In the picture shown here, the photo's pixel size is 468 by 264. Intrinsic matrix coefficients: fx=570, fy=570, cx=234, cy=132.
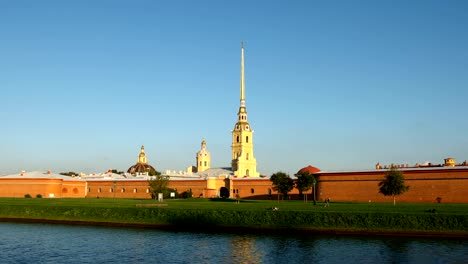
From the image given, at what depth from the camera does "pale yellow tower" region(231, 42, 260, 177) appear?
117000 millimetres

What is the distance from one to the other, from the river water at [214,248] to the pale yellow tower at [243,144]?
74.6m

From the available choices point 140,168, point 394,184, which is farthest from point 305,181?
point 140,168

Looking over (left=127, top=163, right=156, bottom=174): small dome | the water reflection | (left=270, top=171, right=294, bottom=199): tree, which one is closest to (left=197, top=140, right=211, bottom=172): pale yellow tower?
(left=127, top=163, right=156, bottom=174): small dome

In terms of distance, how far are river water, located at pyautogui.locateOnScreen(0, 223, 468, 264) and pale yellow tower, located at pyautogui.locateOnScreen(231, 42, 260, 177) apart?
245ft

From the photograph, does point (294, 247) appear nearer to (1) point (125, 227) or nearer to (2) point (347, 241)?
(2) point (347, 241)

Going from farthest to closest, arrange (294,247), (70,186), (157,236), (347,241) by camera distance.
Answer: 1. (70,186)
2. (157,236)
3. (347,241)
4. (294,247)

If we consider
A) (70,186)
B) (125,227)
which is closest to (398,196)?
(125,227)

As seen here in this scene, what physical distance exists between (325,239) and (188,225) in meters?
12.5

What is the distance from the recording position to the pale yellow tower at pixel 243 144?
384 ft

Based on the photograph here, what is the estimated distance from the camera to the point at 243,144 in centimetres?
11750

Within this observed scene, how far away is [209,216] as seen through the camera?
45.8 m

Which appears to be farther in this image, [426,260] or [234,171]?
[234,171]

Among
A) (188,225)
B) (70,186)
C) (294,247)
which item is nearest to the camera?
(294,247)

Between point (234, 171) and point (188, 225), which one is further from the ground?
point (234, 171)
